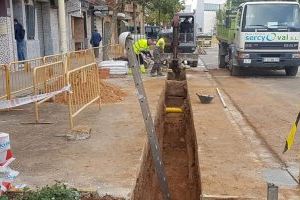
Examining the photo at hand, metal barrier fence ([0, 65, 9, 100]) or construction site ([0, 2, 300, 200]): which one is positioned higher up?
metal barrier fence ([0, 65, 9, 100])

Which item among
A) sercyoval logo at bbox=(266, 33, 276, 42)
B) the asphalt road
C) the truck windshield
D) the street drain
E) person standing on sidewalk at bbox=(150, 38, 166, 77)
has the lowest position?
the street drain

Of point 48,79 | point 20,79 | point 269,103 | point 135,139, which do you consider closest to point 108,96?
point 48,79

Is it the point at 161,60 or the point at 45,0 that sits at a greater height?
the point at 45,0

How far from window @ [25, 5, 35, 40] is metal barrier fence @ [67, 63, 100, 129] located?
1194 centimetres

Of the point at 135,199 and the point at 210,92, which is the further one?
the point at 210,92

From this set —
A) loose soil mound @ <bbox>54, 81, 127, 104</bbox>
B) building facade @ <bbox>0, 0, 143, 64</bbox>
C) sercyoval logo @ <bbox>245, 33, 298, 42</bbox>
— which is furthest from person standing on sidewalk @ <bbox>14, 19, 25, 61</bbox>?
sercyoval logo @ <bbox>245, 33, 298, 42</bbox>

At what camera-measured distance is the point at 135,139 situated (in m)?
7.14

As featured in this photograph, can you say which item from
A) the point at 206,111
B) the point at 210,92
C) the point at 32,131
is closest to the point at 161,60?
the point at 210,92

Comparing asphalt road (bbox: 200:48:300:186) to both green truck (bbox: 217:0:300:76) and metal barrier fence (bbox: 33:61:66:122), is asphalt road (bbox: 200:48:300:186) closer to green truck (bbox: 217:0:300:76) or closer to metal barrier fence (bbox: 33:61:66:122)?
green truck (bbox: 217:0:300:76)

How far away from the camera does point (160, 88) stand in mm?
13734

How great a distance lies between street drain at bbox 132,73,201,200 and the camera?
6.66 m

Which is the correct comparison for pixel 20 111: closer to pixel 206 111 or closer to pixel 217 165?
pixel 206 111

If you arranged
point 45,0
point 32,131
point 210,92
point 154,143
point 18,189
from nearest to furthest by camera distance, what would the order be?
point 18,189, point 154,143, point 32,131, point 210,92, point 45,0

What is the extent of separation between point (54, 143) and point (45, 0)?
16.7 metres
